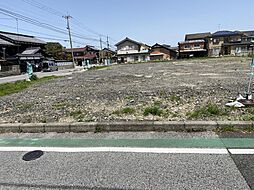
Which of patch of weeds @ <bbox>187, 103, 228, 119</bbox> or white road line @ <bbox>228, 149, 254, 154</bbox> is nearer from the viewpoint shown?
white road line @ <bbox>228, 149, 254, 154</bbox>

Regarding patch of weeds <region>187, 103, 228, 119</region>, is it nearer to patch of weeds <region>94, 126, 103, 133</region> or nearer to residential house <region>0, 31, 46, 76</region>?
patch of weeds <region>94, 126, 103, 133</region>

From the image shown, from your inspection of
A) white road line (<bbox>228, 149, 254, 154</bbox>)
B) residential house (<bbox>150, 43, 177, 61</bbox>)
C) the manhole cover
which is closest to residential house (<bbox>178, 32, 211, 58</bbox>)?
residential house (<bbox>150, 43, 177, 61</bbox>)

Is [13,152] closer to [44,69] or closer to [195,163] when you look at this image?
[195,163]

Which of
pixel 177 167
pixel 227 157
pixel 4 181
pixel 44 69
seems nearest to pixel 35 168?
pixel 4 181

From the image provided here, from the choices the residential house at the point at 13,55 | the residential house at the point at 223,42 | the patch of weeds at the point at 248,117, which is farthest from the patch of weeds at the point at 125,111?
the residential house at the point at 223,42

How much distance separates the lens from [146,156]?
3.11 metres

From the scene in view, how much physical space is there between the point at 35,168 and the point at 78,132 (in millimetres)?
1471

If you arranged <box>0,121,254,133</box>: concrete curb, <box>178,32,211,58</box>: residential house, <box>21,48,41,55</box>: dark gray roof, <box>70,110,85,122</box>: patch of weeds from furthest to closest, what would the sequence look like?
<box>178,32,211,58</box>: residential house, <box>21,48,41,55</box>: dark gray roof, <box>70,110,85,122</box>: patch of weeds, <box>0,121,254,133</box>: concrete curb

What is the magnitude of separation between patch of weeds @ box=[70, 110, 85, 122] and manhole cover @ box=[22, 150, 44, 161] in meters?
1.42

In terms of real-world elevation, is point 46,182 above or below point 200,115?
below

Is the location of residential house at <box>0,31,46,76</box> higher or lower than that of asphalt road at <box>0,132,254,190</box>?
higher

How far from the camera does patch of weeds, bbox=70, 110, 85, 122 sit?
4859mm

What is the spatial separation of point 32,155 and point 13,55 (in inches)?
1658

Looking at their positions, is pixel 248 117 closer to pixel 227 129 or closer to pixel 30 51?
pixel 227 129
